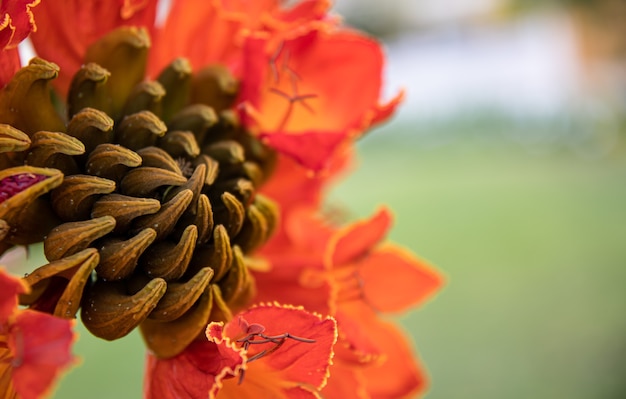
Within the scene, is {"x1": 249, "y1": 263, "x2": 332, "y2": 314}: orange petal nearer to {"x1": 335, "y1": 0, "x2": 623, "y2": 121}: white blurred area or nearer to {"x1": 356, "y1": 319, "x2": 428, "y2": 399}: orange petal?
{"x1": 356, "y1": 319, "x2": 428, "y2": 399}: orange petal

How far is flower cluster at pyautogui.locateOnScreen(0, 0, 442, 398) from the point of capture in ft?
0.93

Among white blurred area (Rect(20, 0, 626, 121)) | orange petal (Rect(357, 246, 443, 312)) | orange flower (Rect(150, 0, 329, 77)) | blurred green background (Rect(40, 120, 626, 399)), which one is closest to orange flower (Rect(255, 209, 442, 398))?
orange petal (Rect(357, 246, 443, 312))

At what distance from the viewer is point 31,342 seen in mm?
240

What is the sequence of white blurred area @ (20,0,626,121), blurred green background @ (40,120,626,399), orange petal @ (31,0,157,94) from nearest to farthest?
orange petal @ (31,0,157,94) → blurred green background @ (40,120,626,399) → white blurred area @ (20,0,626,121)

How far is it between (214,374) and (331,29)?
0.65ft

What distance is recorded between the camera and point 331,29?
0.40m

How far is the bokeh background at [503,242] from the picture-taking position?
3.59 ft

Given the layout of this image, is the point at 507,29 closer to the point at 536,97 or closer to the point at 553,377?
the point at 536,97

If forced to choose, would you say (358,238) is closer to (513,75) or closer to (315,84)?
(315,84)

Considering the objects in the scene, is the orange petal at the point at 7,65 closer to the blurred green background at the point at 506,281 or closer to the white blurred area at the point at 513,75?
the blurred green background at the point at 506,281

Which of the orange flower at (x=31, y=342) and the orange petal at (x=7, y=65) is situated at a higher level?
the orange petal at (x=7, y=65)

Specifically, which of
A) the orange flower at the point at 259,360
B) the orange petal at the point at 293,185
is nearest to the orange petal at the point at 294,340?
the orange flower at the point at 259,360

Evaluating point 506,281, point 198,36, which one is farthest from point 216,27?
point 506,281

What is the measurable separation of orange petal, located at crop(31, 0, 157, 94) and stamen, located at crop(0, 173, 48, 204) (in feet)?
0.26
